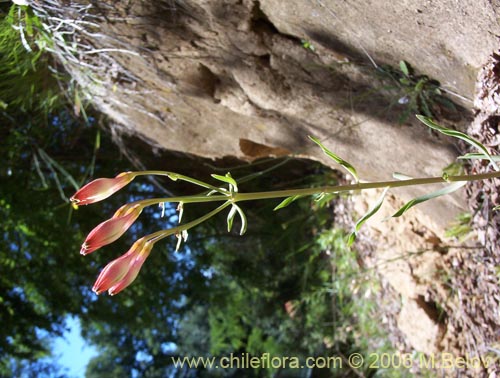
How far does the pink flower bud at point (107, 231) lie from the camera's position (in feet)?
3.44

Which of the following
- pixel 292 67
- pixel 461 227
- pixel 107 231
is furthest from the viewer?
pixel 461 227

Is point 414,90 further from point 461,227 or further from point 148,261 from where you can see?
point 148,261

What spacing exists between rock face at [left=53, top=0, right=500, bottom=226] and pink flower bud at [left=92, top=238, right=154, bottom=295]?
2.91ft

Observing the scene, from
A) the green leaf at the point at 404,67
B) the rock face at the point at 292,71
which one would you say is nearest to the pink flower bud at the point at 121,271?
the rock face at the point at 292,71

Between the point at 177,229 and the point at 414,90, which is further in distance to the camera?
Answer: the point at 414,90

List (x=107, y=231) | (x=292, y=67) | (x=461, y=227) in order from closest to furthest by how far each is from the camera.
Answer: (x=107, y=231) → (x=292, y=67) → (x=461, y=227)

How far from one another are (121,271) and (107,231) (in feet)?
0.27

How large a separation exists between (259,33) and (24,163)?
103 inches

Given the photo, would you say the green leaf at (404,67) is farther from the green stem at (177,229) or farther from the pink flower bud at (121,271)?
the pink flower bud at (121,271)

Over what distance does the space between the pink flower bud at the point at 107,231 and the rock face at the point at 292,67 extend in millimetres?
861

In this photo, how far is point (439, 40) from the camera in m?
1.48

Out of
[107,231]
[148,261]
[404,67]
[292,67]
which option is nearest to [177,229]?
[107,231]

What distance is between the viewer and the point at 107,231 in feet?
3.48

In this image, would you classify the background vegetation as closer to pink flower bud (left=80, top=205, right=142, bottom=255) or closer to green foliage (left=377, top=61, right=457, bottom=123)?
green foliage (left=377, top=61, right=457, bottom=123)
